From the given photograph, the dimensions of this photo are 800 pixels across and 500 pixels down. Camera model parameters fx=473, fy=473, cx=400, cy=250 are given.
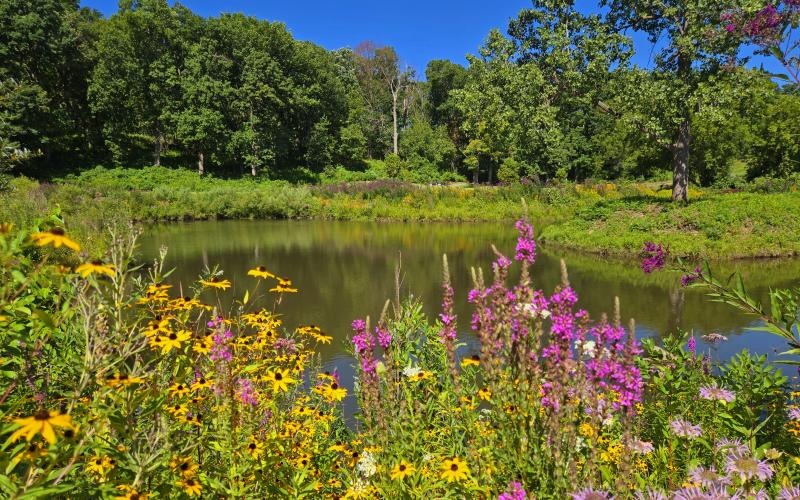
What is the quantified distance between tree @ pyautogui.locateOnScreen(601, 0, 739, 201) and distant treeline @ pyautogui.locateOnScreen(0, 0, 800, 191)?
0.24ft

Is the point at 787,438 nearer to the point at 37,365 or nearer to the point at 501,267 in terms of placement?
the point at 501,267

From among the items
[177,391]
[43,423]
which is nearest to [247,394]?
[177,391]

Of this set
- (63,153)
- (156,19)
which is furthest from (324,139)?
(63,153)

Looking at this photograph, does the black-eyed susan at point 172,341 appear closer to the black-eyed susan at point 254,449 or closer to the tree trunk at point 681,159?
the black-eyed susan at point 254,449

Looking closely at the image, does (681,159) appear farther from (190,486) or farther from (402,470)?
(190,486)

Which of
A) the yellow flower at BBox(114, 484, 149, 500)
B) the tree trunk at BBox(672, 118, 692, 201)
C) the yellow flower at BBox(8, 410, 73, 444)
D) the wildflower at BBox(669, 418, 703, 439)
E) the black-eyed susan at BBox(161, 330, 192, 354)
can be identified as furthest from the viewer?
the tree trunk at BBox(672, 118, 692, 201)

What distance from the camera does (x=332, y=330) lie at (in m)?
8.10

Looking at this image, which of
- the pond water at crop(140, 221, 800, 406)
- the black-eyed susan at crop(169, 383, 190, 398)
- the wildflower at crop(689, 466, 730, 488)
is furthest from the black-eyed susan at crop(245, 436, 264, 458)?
the pond water at crop(140, 221, 800, 406)

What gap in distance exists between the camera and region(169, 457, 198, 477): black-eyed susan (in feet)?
6.26

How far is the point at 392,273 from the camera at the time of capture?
13.2 meters

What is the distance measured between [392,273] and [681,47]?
1172cm

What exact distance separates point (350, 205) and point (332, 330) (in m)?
21.5

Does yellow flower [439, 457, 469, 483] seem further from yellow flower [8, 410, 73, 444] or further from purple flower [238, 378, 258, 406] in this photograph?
yellow flower [8, 410, 73, 444]

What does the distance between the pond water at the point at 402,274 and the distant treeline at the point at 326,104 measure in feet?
16.7
